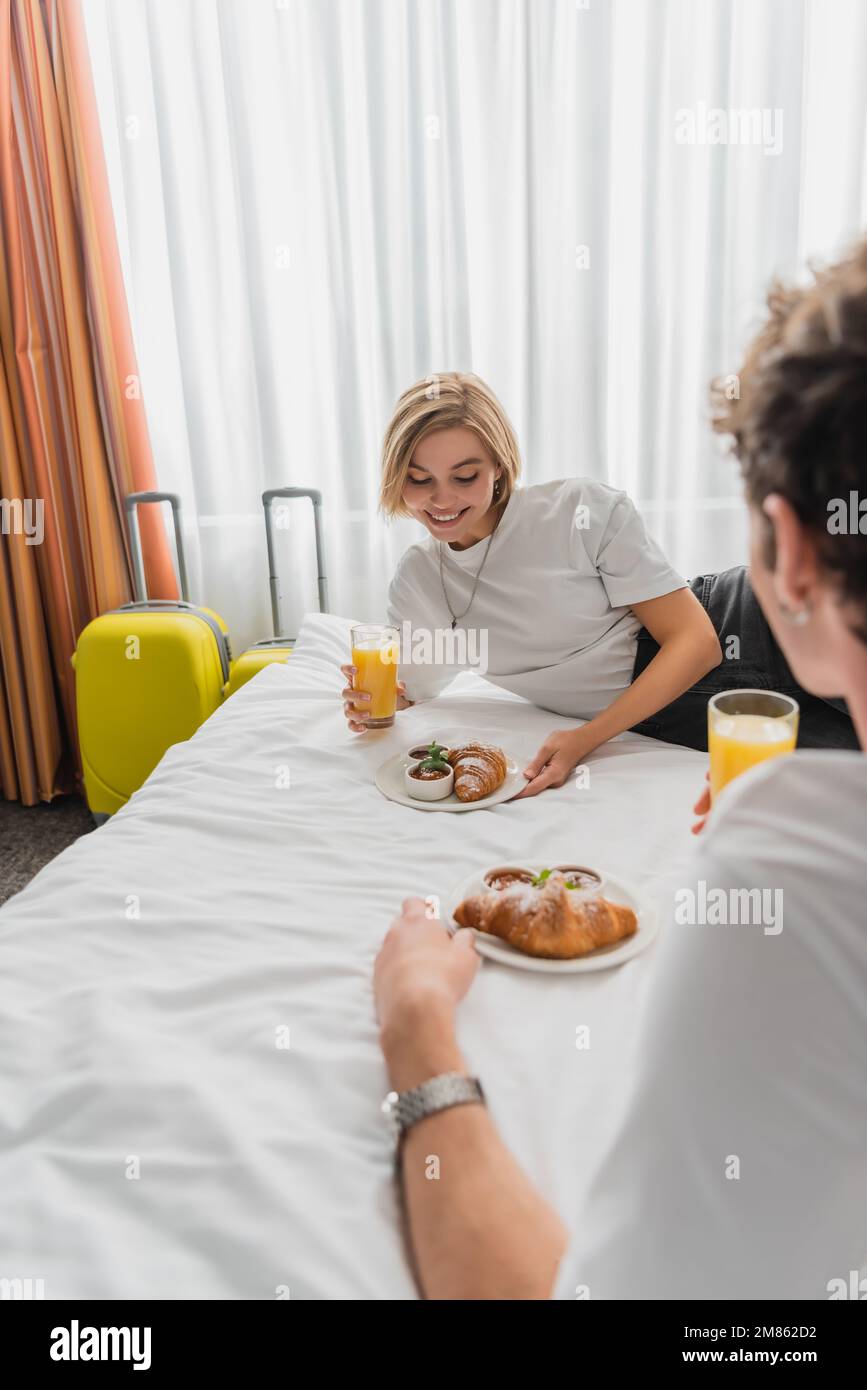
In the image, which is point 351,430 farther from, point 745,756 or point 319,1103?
point 319,1103

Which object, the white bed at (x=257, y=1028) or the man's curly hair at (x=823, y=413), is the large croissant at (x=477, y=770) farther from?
the man's curly hair at (x=823, y=413)

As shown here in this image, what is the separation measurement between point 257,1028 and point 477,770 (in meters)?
0.65

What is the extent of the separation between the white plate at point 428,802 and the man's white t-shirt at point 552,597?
0.29m

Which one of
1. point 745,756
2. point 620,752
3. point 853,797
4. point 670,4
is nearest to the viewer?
point 853,797

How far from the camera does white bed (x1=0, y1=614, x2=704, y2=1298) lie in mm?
751

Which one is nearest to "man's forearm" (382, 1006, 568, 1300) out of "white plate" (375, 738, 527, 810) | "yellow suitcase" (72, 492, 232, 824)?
"white plate" (375, 738, 527, 810)

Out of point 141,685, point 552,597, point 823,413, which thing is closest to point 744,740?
point 823,413

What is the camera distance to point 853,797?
1.61 feet

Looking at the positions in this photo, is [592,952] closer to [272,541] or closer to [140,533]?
[272,541]

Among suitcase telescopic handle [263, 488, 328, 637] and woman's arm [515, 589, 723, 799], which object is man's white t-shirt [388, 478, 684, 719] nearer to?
woman's arm [515, 589, 723, 799]

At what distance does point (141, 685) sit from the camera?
275 centimetres

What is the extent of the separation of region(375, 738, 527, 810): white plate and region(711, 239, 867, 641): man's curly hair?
1.01 meters
